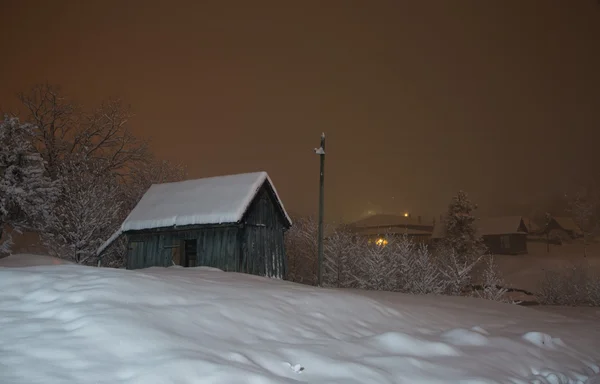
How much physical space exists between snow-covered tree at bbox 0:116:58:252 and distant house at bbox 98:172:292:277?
457cm

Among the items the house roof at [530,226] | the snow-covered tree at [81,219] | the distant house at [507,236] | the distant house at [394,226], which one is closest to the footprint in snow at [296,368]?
the snow-covered tree at [81,219]

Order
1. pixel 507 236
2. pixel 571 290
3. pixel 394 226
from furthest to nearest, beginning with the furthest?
→ pixel 394 226, pixel 507 236, pixel 571 290

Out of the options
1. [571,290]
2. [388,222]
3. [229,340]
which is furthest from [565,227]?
[229,340]

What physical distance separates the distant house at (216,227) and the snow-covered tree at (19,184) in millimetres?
4568

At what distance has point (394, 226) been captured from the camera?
3947 inches

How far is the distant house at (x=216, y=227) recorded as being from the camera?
65.0 ft

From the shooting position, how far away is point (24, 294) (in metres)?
6.86

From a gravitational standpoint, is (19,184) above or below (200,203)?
above

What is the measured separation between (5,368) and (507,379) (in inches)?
276

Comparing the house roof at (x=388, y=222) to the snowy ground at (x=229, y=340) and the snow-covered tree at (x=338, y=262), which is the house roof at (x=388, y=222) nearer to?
the snow-covered tree at (x=338, y=262)

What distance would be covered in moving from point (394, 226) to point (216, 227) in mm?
83968

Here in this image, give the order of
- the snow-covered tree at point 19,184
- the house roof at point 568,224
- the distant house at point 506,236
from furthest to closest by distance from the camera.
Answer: the house roof at point 568,224
the distant house at point 506,236
the snow-covered tree at point 19,184

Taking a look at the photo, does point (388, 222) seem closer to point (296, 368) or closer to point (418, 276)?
point (418, 276)

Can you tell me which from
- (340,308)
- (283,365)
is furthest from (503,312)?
(283,365)
